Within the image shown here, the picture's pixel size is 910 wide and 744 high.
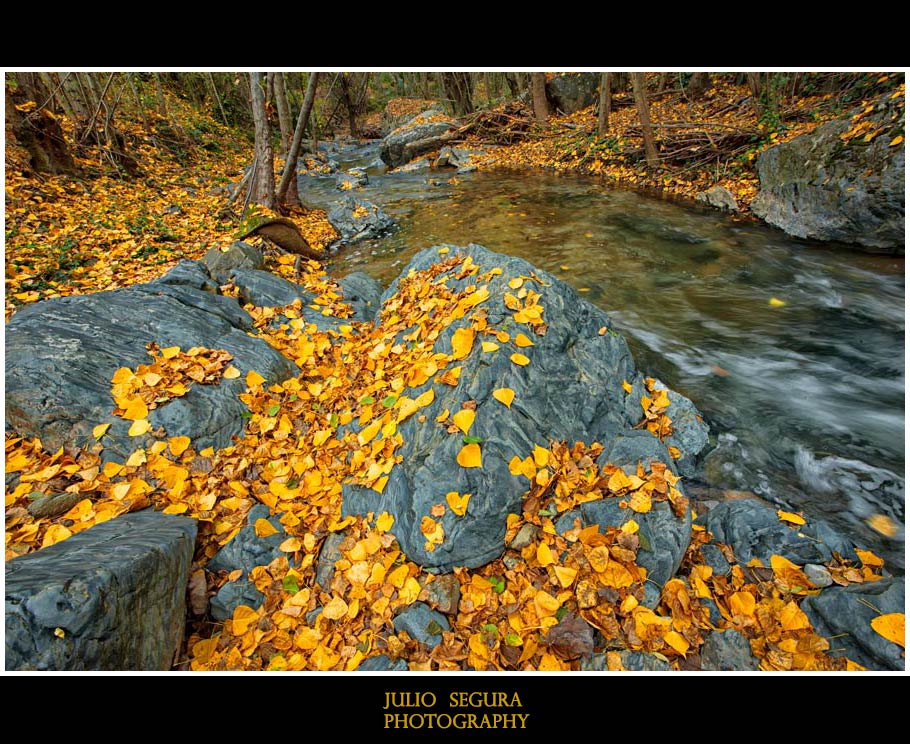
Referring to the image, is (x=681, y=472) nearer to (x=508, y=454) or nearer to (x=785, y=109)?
(x=508, y=454)

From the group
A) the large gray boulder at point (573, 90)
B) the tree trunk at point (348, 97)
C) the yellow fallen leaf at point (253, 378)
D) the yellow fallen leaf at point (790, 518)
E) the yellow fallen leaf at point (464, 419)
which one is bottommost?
the yellow fallen leaf at point (790, 518)

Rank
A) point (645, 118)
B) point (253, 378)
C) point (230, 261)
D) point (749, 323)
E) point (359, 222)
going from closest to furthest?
point (253, 378)
point (749, 323)
point (230, 261)
point (359, 222)
point (645, 118)

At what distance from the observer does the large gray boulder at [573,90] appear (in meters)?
16.1

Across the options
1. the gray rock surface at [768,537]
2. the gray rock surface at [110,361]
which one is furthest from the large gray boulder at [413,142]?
the gray rock surface at [768,537]

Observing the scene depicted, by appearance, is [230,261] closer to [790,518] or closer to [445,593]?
[445,593]

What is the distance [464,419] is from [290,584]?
1.35 meters

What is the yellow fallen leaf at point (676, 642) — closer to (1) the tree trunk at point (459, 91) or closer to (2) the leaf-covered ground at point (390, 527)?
(2) the leaf-covered ground at point (390, 527)

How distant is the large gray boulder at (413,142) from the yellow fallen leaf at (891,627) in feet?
56.7

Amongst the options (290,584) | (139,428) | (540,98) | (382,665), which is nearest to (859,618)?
(382,665)

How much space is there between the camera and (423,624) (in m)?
1.95

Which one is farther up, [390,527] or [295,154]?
[295,154]
